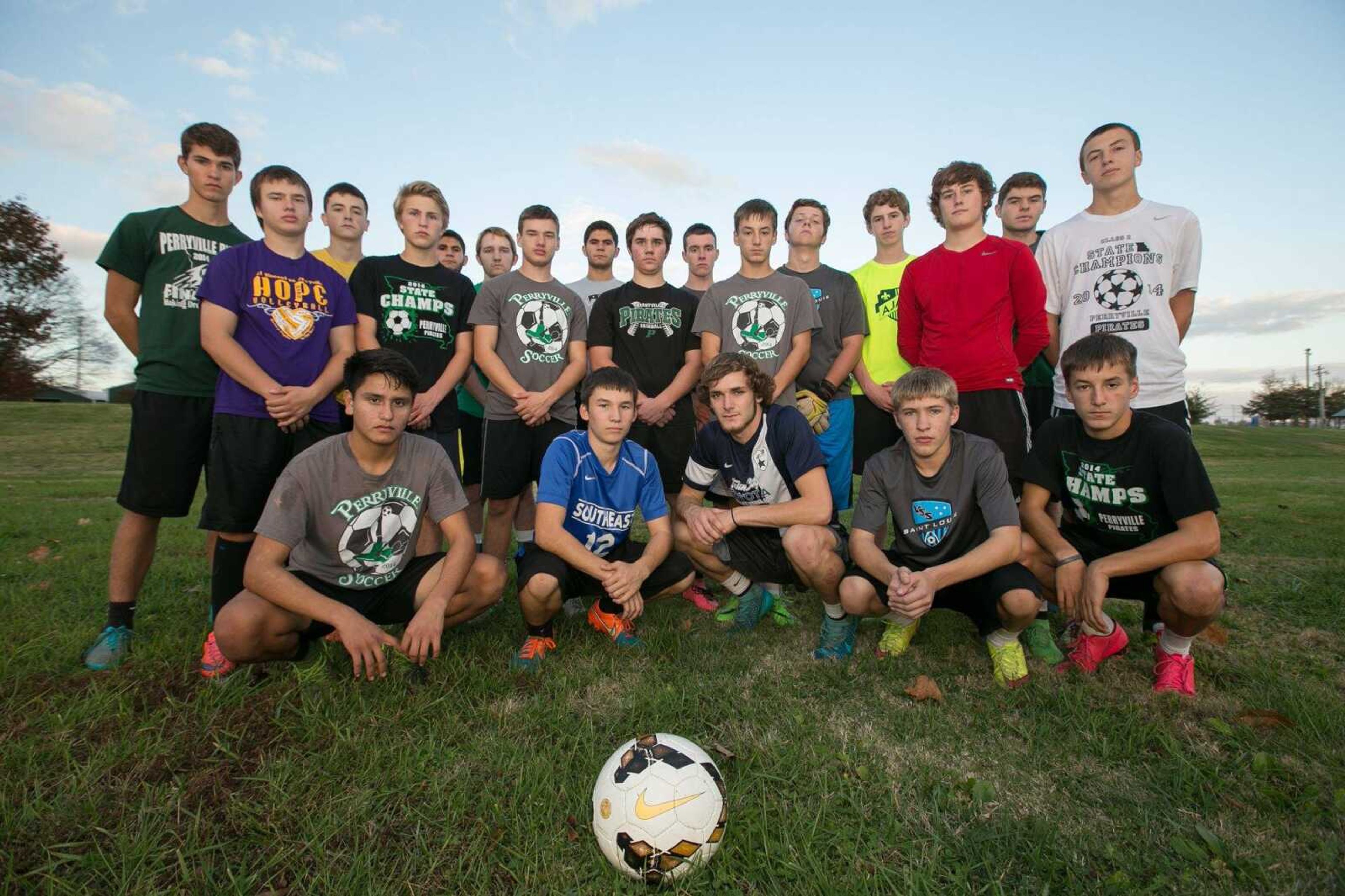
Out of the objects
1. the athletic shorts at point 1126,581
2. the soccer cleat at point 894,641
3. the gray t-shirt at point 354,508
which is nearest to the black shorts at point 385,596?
the gray t-shirt at point 354,508

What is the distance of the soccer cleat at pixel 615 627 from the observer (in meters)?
3.55

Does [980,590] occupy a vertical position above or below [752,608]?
above

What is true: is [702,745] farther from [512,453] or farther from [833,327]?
[833,327]

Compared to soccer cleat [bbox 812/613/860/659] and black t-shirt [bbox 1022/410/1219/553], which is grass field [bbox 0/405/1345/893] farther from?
black t-shirt [bbox 1022/410/1219/553]

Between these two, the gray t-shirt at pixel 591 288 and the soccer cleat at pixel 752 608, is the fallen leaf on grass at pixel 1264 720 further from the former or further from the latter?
the gray t-shirt at pixel 591 288

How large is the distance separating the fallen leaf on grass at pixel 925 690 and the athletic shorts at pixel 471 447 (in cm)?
339

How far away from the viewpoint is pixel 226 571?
11.2 feet

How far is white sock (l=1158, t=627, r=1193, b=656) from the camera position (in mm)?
3074

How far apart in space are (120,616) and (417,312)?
2.37 m

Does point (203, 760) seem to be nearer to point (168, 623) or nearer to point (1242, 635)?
point (168, 623)

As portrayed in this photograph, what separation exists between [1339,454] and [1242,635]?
2937 centimetres

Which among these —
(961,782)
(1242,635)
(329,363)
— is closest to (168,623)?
(329,363)

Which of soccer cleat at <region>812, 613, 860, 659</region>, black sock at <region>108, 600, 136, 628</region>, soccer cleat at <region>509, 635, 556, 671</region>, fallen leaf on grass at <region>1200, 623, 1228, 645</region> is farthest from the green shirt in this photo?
fallen leaf on grass at <region>1200, 623, 1228, 645</region>

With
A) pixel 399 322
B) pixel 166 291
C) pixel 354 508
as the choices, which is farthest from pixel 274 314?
pixel 354 508
